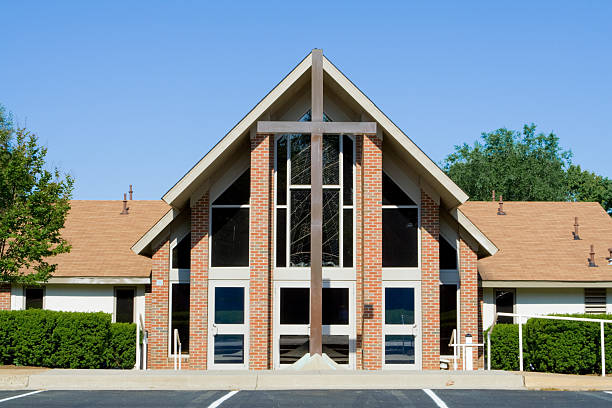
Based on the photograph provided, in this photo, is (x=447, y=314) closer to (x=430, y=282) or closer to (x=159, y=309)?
(x=430, y=282)

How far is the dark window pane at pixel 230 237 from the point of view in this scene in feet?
59.8

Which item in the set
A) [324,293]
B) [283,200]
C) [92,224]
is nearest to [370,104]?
[283,200]

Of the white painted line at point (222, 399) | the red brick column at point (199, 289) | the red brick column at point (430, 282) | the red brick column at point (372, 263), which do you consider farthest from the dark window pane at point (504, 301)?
the white painted line at point (222, 399)

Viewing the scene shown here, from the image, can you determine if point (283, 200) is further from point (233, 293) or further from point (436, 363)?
point (436, 363)

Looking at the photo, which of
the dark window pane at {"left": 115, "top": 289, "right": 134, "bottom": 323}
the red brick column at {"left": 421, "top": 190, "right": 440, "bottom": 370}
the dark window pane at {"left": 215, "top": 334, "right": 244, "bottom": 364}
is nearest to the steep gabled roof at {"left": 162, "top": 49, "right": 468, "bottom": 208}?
the red brick column at {"left": 421, "top": 190, "right": 440, "bottom": 370}

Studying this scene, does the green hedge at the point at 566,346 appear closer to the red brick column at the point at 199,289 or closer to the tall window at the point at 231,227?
the tall window at the point at 231,227

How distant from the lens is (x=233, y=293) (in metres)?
18.1

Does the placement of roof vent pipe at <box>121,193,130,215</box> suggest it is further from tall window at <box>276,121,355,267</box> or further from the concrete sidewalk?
the concrete sidewalk

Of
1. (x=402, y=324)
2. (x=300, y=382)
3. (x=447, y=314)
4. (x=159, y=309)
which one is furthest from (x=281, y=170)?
(x=300, y=382)

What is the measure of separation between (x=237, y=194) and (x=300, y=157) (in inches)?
70.2

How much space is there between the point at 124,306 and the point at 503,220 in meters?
12.2

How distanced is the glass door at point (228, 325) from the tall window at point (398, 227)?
11.8ft

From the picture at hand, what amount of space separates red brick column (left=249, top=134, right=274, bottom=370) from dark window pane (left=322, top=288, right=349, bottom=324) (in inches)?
52.6

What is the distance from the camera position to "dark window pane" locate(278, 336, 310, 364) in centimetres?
1784
